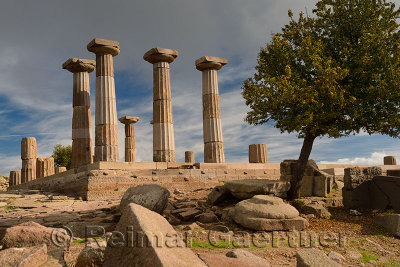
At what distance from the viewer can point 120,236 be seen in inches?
178

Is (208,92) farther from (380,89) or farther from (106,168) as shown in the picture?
(380,89)

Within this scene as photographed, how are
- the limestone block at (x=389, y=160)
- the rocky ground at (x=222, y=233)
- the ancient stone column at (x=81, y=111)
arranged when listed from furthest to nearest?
the limestone block at (x=389, y=160)
the ancient stone column at (x=81, y=111)
the rocky ground at (x=222, y=233)

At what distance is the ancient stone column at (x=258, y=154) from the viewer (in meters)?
20.1

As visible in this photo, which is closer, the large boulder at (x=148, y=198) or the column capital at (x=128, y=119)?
the large boulder at (x=148, y=198)

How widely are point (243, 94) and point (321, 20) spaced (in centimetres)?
364

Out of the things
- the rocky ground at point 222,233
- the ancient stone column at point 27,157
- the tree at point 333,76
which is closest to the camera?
the rocky ground at point 222,233

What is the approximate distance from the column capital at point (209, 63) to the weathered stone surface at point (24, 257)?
15588 mm

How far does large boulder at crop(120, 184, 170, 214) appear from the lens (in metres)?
8.92

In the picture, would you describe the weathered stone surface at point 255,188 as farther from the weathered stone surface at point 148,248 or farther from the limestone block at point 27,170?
the limestone block at point 27,170

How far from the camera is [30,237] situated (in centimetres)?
589

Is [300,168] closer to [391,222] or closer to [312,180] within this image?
[312,180]

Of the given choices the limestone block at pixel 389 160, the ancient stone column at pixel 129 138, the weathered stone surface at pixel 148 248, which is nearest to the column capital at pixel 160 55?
the ancient stone column at pixel 129 138

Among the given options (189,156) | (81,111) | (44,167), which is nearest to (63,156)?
(44,167)

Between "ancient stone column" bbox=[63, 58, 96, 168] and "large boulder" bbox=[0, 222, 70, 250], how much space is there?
13.1m
